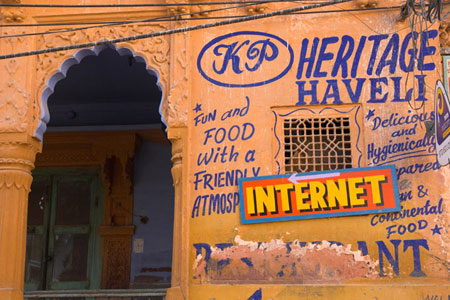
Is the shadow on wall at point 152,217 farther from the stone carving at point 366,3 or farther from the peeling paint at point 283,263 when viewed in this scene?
the stone carving at point 366,3

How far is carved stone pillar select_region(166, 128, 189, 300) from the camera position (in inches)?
281

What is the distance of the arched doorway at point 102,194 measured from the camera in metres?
10.8

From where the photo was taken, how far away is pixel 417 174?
23.5 ft

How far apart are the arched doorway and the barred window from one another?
366 cm

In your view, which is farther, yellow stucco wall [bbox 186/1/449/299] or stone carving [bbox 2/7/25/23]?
stone carving [bbox 2/7/25/23]

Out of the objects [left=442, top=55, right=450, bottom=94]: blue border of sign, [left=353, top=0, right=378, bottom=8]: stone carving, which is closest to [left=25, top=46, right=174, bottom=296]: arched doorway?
[left=353, top=0, right=378, bottom=8]: stone carving

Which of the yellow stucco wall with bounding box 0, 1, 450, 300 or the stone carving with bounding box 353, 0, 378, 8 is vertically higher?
the stone carving with bounding box 353, 0, 378, 8

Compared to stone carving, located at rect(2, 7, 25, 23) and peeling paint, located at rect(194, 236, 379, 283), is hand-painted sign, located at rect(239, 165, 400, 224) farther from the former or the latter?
stone carving, located at rect(2, 7, 25, 23)

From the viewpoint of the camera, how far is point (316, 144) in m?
7.61

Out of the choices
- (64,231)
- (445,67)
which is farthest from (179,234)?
(64,231)

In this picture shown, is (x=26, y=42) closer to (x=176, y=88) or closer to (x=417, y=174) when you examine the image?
(x=176, y=88)

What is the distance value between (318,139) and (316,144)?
0.08m

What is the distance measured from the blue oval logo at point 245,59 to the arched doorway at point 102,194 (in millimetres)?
2896

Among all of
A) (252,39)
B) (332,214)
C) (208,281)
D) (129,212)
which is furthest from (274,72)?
(129,212)
